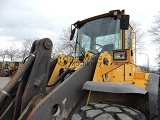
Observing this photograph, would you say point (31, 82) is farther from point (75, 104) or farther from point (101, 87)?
point (101, 87)

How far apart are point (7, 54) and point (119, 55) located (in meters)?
44.4

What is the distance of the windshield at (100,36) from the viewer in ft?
14.7

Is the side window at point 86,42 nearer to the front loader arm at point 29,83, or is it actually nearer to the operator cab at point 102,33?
the operator cab at point 102,33

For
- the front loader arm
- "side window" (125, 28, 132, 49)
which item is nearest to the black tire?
the front loader arm

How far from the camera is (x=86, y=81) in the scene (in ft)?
10.7

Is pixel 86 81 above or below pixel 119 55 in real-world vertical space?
below

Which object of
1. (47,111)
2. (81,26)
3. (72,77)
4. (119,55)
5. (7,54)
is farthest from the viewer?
(7,54)

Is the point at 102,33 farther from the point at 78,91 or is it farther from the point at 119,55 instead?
the point at 78,91

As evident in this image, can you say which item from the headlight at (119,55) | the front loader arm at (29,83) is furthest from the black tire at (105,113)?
the headlight at (119,55)

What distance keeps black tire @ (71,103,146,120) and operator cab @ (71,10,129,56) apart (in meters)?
1.67

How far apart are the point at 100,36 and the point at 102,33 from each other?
75 millimetres

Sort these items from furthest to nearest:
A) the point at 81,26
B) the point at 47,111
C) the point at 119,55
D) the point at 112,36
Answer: the point at 81,26 < the point at 112,36 < the point at 119,55 < the point at 47,111

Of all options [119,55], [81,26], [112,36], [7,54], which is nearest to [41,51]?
[119,55]

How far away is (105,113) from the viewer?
2.78 meters
